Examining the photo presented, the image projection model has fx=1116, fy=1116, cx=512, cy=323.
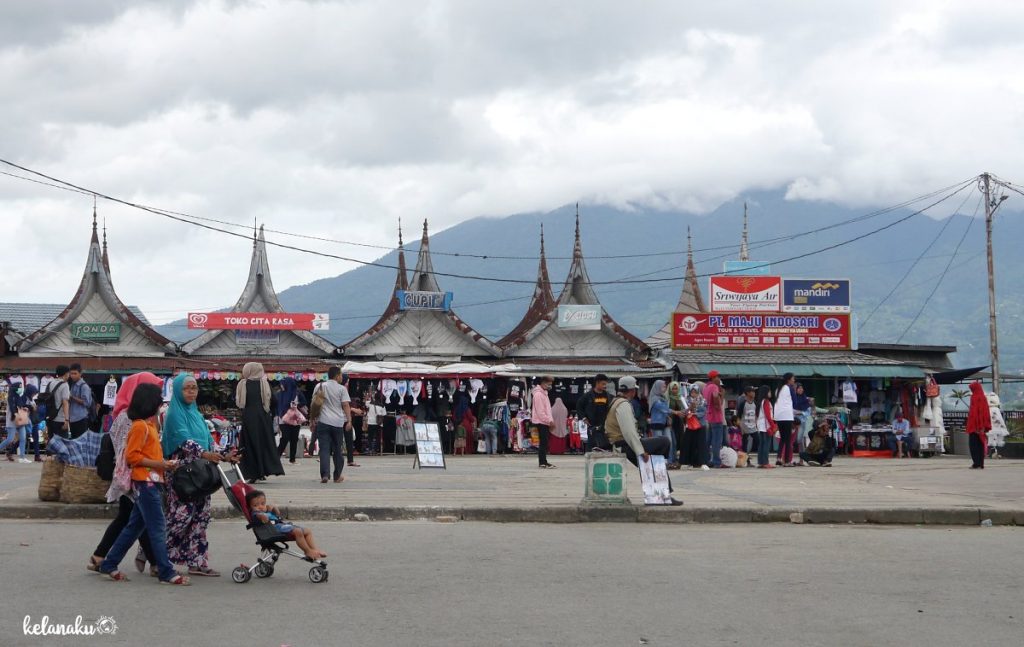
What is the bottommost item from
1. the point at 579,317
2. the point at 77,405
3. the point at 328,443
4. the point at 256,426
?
the point at 328,443

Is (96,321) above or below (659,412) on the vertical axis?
above

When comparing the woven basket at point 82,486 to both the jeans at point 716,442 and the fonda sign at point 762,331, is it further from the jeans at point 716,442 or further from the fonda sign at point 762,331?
the fonda sign at point 762,331

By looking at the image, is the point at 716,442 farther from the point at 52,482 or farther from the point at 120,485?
the point at 120,485

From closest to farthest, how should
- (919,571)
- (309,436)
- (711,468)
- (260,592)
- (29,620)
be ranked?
(29,620)
(260,592)
(919,571)
(711,468)
(309,436)

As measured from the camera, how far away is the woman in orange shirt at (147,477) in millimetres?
8344

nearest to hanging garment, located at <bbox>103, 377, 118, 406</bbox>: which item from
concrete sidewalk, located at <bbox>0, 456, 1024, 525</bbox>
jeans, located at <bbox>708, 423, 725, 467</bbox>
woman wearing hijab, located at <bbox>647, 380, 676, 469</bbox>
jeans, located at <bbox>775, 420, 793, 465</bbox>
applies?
concrete sidewalk, located at <bbox>0, 456, 1024, 525</bbox>

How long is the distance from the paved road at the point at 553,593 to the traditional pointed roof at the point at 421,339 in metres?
24.3

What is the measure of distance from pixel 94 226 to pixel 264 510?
31.4 meters

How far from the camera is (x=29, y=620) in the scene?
7004 millimetres

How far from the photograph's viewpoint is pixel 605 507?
42.8 ft

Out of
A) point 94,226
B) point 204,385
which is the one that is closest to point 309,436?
point 204,385

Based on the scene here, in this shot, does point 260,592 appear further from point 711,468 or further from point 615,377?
point 615,377

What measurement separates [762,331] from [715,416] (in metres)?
12.0

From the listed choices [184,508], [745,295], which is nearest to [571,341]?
[745,295]
